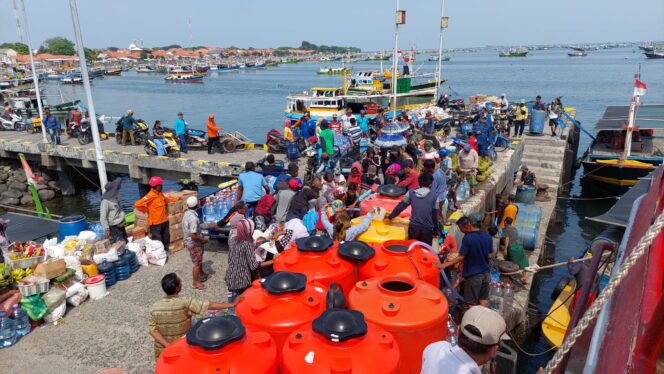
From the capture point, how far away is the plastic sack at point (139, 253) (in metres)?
8.01

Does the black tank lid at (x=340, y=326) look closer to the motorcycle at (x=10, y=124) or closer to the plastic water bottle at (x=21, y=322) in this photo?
the plastic water bottle at (x=21, y=322)

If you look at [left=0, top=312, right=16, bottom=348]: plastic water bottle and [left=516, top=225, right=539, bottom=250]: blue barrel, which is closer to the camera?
[left=0, top=312, right=16, bottom=348]: plastic water bottle

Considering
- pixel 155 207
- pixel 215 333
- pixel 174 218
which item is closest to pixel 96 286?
pixel 155 207

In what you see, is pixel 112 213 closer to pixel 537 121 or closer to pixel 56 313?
pixel 56 313

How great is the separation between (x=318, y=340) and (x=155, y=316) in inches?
77.8

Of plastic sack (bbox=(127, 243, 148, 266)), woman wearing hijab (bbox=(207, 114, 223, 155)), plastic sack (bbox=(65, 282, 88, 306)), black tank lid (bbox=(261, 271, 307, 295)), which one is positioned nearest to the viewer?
black tank lid (bbox=(261, 271, 307, 295))

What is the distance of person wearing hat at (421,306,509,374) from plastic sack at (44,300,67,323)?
5878 mm

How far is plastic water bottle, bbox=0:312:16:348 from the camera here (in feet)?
18.6

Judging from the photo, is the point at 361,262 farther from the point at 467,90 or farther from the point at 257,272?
the point at 467,90

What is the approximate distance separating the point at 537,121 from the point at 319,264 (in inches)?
743

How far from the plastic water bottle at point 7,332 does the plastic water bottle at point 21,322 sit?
67mm

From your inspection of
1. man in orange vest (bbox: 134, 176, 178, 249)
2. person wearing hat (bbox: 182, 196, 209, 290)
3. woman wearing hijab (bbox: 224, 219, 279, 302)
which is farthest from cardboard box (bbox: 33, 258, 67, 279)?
woman wearing hijab (bbox: 224, 219, 279, 302)

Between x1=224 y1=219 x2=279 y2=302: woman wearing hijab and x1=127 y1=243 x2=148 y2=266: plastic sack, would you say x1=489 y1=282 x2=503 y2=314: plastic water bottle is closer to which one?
x1=224 y1=219 x2=279 y2=302: woman wearing hijab

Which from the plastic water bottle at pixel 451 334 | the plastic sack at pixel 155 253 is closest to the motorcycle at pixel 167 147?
the plastic sack at pixel 155 253
